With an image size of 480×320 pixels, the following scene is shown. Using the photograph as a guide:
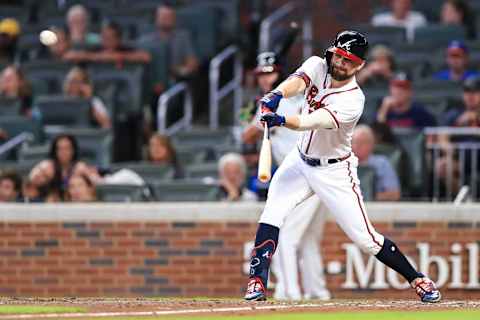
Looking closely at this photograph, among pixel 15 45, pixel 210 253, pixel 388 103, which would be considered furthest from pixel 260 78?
pixel 15 45

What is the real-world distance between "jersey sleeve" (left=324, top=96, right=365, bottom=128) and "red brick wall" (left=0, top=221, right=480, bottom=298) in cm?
362

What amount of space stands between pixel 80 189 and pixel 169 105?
2992 mm

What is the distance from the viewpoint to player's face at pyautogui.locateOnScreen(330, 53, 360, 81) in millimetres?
8977

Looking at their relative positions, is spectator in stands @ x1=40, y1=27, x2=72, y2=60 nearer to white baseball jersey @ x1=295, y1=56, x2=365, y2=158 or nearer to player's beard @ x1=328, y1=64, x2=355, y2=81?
white baseball jersey @ x1=295, y1=56, x2=365, y2=158

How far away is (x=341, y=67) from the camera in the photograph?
8984mm

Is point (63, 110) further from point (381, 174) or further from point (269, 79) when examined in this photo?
point (269, 79)

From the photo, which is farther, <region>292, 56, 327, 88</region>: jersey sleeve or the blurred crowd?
the blurred crowd

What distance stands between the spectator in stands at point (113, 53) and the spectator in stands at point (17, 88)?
0.65 metres

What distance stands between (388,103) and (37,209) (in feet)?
11.4

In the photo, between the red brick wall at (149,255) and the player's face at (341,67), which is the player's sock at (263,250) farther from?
the red brick wall at (149,255)

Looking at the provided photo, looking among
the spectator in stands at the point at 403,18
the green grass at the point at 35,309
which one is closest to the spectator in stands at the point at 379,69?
the spectator in stands at the point at 403,18

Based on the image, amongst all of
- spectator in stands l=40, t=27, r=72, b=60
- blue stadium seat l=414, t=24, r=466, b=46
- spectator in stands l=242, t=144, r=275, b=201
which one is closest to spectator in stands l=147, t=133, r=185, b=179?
spectator in stands l=242, t=144, r=275, b=201

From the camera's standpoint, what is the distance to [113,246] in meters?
12.6

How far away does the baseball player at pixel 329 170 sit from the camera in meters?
8.96
